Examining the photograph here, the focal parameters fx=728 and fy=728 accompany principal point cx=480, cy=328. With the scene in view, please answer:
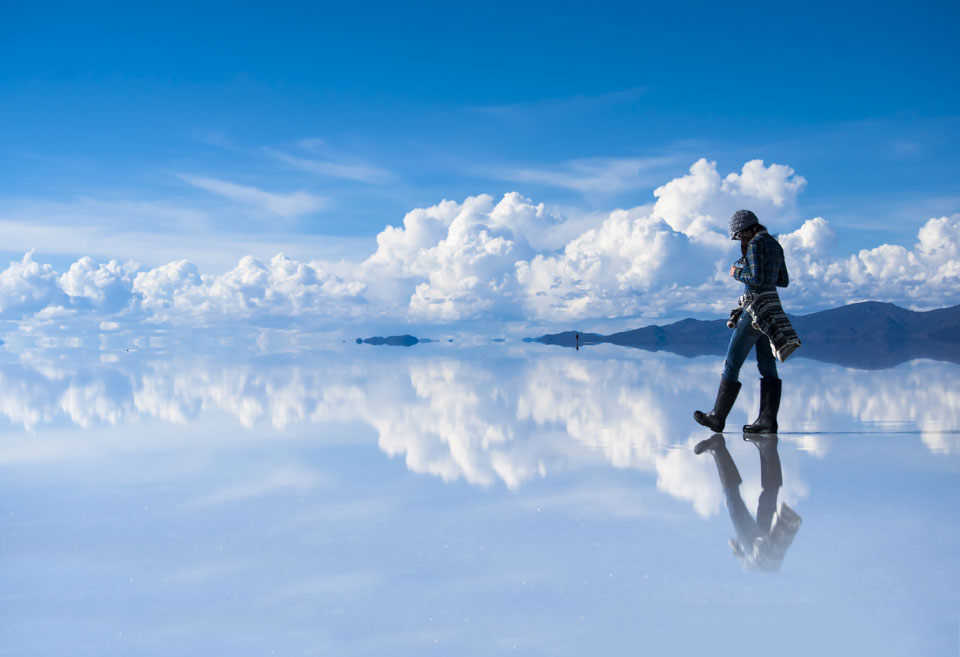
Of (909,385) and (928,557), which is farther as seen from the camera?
(909,385)

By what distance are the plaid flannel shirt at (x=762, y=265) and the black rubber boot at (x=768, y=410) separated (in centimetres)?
116

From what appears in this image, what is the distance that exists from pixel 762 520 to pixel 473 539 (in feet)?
6.09

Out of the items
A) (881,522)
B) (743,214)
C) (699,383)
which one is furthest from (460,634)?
(699,383)

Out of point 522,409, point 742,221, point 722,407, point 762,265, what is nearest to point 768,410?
point 722,407

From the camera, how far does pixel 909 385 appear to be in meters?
13.5

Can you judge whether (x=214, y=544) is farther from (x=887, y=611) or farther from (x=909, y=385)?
(x=909, y=385)

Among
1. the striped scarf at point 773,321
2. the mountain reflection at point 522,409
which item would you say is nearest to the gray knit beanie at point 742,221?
the striped scarf at point 773,321

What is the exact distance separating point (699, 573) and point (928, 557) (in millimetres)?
1315

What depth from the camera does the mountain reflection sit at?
6.72 metres

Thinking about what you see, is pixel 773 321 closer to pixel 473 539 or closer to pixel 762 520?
pixel 762 520

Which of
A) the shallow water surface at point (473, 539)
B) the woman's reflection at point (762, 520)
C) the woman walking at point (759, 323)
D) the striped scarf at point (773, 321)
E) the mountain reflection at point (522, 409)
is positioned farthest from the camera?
the woman walking at point (759, 323)

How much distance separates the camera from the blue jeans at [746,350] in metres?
8.51

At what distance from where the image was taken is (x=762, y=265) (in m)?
8.34

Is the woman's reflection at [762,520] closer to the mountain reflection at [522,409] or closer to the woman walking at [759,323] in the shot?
the mountain reflection at [522,409]
